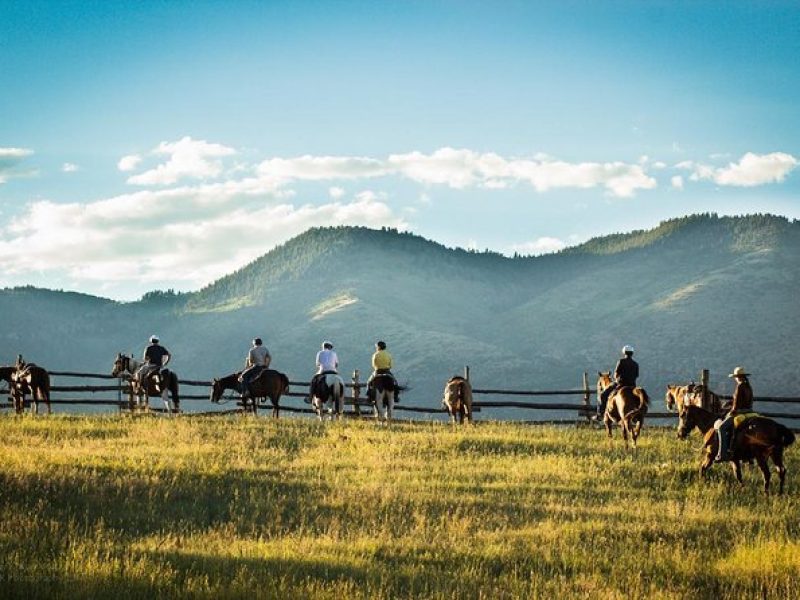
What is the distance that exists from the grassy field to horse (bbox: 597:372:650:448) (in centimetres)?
57

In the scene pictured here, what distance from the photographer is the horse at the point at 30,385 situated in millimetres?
29656

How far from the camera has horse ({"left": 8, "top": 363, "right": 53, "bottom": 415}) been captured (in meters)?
29.7

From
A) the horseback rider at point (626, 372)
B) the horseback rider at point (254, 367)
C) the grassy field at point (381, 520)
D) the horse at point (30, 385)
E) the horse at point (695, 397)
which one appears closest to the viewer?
the grassy field at point (381, 520)

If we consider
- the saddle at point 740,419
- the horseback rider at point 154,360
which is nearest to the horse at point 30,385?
the horseback rider at point 154,360

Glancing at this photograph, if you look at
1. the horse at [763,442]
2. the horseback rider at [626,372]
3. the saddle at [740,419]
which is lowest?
the horse at [763,442]

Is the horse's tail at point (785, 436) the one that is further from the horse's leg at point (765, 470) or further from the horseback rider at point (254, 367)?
the horseback rider at point (254, 367)

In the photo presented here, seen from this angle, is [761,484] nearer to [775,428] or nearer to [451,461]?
[775,428]

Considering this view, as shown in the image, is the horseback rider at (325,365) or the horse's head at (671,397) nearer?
the horse's head at (671,397)

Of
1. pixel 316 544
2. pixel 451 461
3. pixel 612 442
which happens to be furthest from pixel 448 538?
pixel 612 442

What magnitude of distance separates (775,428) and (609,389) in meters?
7.52

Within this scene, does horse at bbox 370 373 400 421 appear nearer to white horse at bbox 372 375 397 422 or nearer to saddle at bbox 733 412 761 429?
white horse at bbox 372 375 397 422

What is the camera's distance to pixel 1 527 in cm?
1148

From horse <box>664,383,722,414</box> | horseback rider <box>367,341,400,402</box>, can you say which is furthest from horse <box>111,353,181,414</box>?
horse <box>664,383,722,414</box>

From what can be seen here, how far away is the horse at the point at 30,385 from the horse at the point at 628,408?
693 inches
